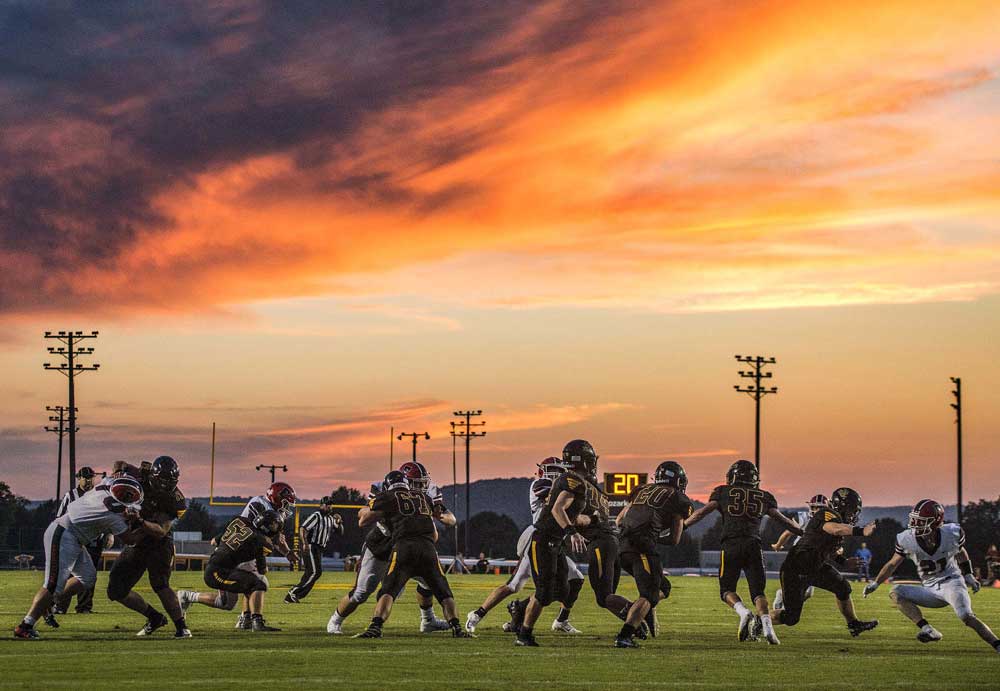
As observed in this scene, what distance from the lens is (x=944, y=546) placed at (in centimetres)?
1783

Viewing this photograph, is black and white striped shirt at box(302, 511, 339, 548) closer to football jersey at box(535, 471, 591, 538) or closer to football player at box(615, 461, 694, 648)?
football player at box(615, 461, 694, 648)

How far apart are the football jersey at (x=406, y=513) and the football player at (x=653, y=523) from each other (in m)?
2.47

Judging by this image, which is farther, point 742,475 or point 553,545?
point 742,475

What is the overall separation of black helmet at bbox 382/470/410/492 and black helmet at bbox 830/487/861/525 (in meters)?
5.72

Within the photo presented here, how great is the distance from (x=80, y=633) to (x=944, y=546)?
35.3 feet

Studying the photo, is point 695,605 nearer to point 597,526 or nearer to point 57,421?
point 597,526

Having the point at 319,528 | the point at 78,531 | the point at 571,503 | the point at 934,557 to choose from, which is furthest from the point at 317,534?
the point at 934,557

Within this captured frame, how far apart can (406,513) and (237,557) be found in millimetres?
2666

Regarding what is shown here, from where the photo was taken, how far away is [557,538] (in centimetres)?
1709

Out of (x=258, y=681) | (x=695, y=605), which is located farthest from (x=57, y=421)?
(x=258, y=681)

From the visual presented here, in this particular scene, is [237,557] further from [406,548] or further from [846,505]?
[846,505]

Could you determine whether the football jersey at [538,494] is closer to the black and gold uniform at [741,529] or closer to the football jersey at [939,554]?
the black and gold uniform at [741,529]

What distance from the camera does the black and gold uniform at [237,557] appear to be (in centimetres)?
1944

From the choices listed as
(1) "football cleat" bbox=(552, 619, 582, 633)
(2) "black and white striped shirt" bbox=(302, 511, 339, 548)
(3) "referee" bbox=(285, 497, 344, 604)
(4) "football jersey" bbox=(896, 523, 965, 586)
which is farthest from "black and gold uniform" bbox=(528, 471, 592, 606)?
(2) "black and white striped shirt" bbox=(302, 511, 339, 548)
